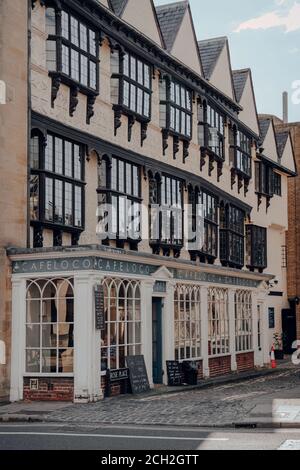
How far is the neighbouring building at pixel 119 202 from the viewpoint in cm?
1916

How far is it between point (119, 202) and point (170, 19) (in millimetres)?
9135

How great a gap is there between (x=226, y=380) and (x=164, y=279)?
5.08 m

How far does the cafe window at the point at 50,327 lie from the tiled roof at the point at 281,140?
25.9 m

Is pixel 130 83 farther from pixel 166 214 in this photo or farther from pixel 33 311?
pixel 33 311

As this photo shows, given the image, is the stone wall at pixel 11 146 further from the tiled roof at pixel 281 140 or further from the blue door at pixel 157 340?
the tiled roof at pixel 281 140

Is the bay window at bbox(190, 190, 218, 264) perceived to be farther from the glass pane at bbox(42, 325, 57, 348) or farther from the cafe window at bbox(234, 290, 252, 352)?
the glass pane at bbox(42, 325, 57, 348)

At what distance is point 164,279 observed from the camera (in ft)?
76.3

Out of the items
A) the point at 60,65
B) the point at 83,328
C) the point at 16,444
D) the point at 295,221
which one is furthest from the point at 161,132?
the point at 295,221

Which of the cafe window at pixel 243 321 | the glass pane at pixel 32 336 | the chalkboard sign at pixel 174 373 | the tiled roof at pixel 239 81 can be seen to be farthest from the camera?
the tiled roof at pixel 239 81

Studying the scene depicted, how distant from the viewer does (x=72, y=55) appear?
856 inches

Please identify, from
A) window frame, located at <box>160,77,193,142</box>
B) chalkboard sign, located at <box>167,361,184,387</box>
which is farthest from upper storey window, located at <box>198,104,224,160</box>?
chalkboard sign, located at <box>167,361,184,387</box>

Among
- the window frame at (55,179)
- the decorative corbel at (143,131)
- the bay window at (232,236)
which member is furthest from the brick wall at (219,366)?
the window frame at (55,179)

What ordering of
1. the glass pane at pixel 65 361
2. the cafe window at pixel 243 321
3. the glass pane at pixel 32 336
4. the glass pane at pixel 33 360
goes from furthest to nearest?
the cafe window at pixel 243 321 < the glass pane at pixel 32 336 < the glass pane at pixel 33 360 < the glass pane at pixel 65 361

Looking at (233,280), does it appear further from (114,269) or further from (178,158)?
(114,269)
